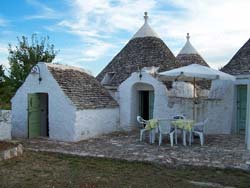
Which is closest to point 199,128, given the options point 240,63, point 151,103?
point 151,103

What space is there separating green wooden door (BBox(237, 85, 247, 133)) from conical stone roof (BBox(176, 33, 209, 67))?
259 inches

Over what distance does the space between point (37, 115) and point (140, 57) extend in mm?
7116

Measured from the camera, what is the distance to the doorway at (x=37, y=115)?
13.9 metres

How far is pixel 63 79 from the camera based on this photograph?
45.4ft

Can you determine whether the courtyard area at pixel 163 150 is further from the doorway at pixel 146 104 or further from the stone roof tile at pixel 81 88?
the doorway at pixel 146 104

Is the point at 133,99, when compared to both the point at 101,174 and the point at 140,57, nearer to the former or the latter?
the point at 140,57

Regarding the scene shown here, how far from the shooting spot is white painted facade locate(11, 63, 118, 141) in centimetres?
1284

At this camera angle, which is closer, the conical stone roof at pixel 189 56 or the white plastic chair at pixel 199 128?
the white plastic chair at pixel 199 128

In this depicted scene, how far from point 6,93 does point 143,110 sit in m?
10.9

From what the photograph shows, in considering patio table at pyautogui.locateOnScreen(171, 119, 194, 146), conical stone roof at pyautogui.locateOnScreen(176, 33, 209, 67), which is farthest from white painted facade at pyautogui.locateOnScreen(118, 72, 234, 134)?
conical stone roof at pyautogui.locateOnScreen(176, 33, 209, 67)

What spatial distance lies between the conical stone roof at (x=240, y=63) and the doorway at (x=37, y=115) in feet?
30.2

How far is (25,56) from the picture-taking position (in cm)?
2647

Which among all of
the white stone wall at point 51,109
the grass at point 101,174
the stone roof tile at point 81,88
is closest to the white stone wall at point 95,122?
the stone roof tile at point 81,88

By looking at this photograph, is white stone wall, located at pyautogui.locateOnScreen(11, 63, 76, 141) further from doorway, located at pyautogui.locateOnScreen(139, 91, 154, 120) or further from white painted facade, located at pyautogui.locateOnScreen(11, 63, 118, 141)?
doorway, located at pyautogui.locateOnScreen(139, 91, 154, 120)
